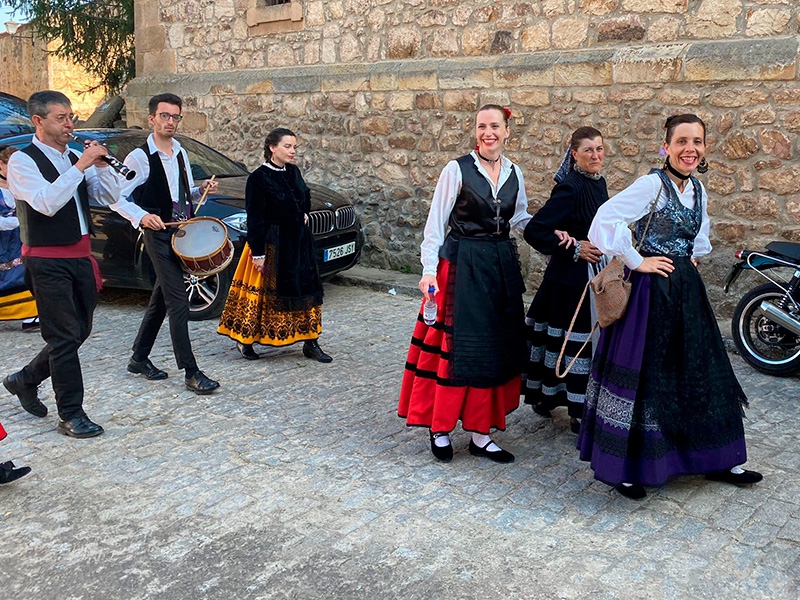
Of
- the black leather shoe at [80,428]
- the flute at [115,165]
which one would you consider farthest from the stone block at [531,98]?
the black leather shoe at [80,428]

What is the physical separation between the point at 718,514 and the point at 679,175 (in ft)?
4.92

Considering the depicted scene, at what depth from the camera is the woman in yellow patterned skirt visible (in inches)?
240

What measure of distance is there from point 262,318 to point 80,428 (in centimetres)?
183

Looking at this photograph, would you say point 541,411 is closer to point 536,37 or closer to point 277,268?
point 277,268

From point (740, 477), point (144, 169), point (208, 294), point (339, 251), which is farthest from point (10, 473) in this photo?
point (339, 251)

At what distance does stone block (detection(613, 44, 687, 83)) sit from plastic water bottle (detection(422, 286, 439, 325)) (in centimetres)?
418

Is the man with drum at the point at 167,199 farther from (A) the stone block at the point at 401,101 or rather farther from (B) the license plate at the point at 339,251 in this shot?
(A) the stone block at the point at 401,101

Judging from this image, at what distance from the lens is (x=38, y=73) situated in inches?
924

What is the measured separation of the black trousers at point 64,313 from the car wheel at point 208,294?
2.74 meters

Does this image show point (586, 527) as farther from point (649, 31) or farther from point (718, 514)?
point (649, 31)

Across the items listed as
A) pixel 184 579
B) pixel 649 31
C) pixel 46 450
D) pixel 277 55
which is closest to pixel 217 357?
pixel 46 450

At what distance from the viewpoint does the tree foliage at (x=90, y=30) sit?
15.6 meters

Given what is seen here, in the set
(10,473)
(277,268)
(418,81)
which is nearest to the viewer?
(10,473)

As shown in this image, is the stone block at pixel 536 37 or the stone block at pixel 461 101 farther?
the stone block at pixel 461 101
